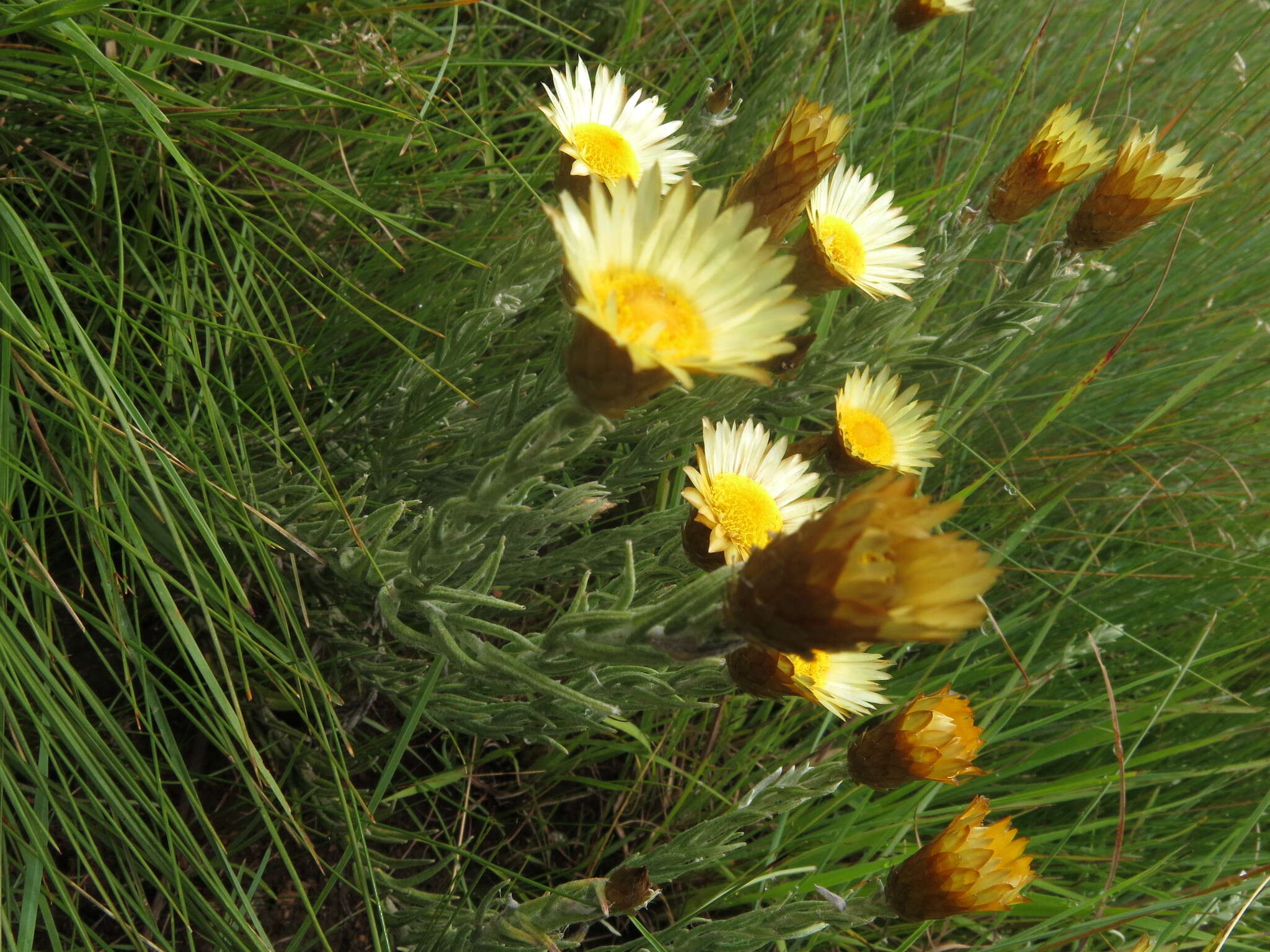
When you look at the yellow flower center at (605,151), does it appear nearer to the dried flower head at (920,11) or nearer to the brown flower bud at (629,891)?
the dried flower head at (920,11)

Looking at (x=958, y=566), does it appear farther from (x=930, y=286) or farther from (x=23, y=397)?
(x=930, y=286)

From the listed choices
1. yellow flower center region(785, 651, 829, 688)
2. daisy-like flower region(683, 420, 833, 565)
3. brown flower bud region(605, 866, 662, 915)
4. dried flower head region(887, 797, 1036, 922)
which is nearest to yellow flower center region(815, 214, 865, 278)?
daisy-like flower region(683, 420, 833, 565)

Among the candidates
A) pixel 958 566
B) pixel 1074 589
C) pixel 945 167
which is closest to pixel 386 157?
pixel 945 167

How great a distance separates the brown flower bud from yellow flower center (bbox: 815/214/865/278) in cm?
121

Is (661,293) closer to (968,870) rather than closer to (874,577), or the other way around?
(874,577)

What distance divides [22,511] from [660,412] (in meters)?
1.22

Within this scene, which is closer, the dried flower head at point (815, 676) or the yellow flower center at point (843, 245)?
the dried flower head at point (815, 676)

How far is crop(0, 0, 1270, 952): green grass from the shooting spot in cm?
165

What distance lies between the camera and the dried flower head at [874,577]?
102 cm

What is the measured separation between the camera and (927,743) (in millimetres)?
1640

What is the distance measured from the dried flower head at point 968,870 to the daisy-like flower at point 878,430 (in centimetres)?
72

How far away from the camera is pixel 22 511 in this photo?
1736mm

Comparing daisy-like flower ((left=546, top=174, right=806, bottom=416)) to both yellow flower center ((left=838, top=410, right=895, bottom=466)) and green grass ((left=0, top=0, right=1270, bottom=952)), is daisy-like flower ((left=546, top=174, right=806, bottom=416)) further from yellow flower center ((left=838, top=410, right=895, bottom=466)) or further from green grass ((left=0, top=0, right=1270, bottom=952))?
yellow flower center ((left=838, top=410, right=895, bottom=466))

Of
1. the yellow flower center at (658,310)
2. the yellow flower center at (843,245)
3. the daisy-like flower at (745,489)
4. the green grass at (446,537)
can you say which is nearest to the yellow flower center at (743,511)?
the daisy-like flower at (745,489)
